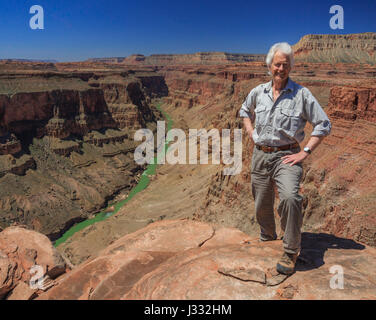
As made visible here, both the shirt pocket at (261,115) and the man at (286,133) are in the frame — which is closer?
the man at (286,133)

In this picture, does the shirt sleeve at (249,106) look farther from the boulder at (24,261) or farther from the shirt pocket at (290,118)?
the boulder at (24,261)

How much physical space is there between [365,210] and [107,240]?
22.4 meters

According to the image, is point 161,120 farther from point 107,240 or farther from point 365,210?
point 365,210

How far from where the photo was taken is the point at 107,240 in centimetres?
2903

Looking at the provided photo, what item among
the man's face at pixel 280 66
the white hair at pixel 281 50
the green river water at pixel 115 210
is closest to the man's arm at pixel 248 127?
→ the man's face at pixel 280 66

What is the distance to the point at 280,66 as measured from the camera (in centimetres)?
569

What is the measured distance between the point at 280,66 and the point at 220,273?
13.5 ft

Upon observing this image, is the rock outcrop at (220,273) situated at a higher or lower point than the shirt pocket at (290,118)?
lower

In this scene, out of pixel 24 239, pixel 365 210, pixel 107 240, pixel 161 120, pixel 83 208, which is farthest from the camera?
pixel 161 120

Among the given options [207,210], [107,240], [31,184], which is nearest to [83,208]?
[31,184]

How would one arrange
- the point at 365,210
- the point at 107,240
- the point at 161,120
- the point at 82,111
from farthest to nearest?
the point at 161,120 < the point at 82,111 < the point at 107,240 < the point at 365,210
